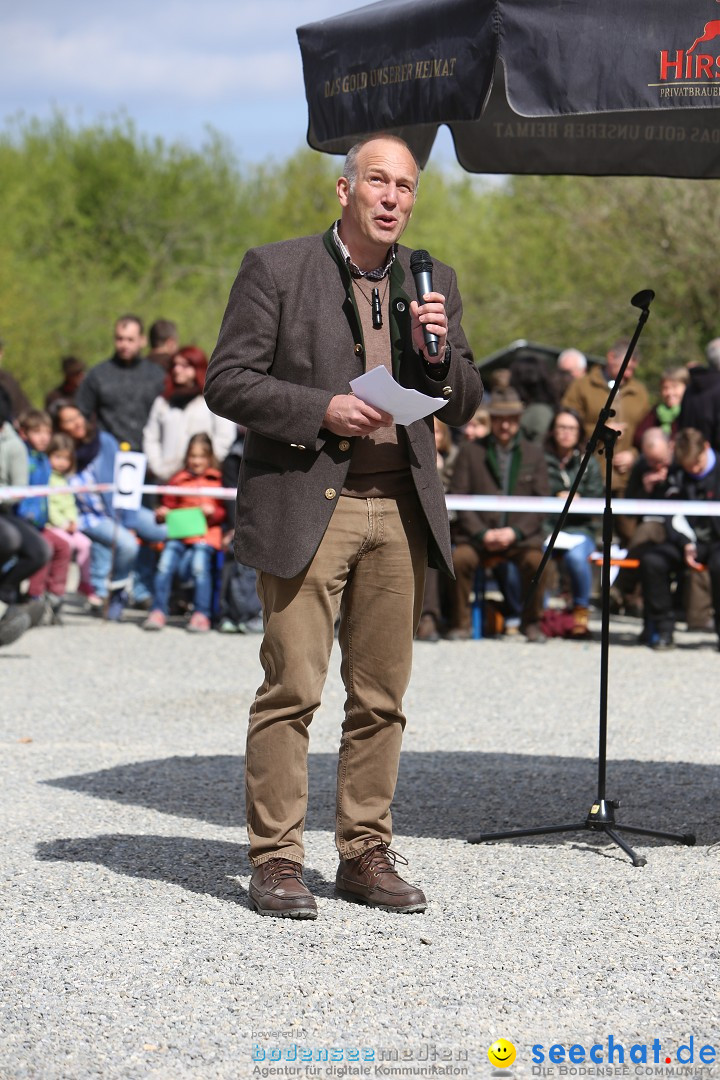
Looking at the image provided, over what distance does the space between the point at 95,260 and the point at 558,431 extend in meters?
39.1

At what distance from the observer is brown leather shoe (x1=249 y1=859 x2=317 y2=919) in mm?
4664

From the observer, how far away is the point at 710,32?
4.94 metres

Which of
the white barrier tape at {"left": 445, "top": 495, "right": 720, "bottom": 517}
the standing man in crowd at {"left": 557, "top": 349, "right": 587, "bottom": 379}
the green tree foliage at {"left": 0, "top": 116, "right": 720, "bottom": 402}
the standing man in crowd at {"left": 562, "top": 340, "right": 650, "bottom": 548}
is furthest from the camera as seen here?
the green tree foliage at {"left": 0, "top": 116, "right": 720, "bottom": 402}

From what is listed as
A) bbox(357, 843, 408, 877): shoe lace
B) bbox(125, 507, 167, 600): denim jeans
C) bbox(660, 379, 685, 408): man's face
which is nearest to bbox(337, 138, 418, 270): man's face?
bbox(357, 843, 408, 877): shoe lace

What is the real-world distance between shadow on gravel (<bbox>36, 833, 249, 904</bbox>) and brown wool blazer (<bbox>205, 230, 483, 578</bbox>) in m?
1.10

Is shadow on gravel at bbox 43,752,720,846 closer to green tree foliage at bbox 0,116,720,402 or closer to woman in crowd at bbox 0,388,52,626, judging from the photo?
woman in crowd at bbox 0,388,52,626

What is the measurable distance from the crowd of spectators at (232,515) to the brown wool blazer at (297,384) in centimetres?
669

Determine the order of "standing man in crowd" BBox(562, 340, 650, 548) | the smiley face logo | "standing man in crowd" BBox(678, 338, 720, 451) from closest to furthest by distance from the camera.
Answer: the smiley face logo, "standing man in crowd" BBox(678, 338, 720, 451), "standing man in crowd" BBox(562, 340, 650, 548)

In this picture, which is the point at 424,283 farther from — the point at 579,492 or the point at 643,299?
the point at 579,492

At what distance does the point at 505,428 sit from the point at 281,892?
8194 mm

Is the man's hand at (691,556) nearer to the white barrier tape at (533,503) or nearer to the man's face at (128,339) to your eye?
the white barrier tape at (533,503)

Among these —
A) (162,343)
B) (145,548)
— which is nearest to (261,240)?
(162,343)

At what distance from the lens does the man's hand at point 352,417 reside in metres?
4.55

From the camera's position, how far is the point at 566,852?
5621 mm
